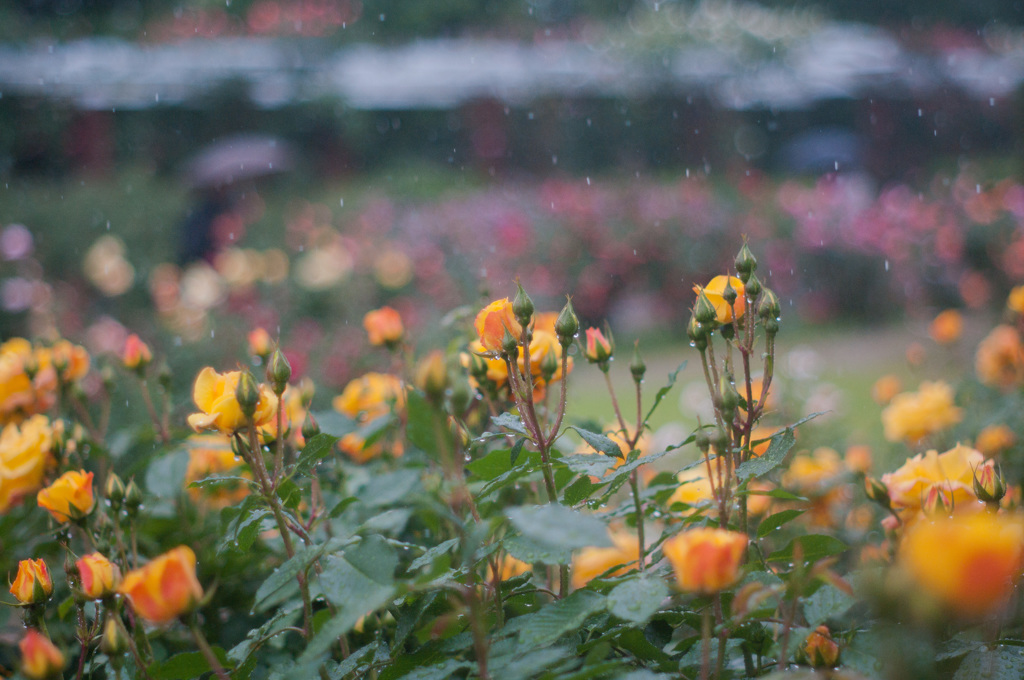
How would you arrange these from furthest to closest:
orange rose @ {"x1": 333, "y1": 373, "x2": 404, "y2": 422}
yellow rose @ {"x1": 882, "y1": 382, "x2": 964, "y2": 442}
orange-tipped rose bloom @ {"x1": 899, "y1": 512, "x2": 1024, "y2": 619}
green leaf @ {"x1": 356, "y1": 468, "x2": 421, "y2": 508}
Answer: yellow rose @ {"x1": 882, "y1": 382, "x2": 964, "y2": 442}
orange rose @ {"x1": 333, "y1": 373, "x2": 404, "y2": 422}
green leaf @ {"x1": 356, "y1": 468, "x2": 421, "y2": 508}
orange-tipped rose bloom @ {"x1": 899, "y1": 512, "x2": 1024, "y2": 619}

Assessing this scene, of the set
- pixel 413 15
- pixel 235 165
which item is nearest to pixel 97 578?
pixel 235 165

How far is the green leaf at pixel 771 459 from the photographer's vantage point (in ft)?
1.94

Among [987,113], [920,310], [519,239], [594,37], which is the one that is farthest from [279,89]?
[987,113]

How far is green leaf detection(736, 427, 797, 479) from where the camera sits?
59cm

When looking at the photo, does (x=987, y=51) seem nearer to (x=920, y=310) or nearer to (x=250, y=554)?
(x=920, y=310)

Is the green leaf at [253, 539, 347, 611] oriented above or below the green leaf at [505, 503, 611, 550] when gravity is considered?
below

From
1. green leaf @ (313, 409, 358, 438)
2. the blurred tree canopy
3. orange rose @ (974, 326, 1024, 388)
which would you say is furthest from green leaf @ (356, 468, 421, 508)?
the blurred tree canopy

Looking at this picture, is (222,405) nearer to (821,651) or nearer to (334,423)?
(334,423)

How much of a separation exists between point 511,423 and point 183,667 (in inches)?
13.0

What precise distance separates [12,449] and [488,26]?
1397 cm

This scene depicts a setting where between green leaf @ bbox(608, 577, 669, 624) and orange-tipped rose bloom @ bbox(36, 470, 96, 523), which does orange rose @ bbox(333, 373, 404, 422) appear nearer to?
orange-tipped rose bloom @ bbox(36, 470, 96, 523)

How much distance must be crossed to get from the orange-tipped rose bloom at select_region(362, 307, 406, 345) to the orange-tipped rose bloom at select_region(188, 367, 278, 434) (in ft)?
1.25

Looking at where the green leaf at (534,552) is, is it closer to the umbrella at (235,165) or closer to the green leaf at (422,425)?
the green leaf at (422,425)

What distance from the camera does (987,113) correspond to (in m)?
11.2
